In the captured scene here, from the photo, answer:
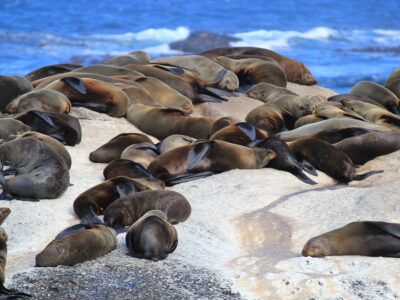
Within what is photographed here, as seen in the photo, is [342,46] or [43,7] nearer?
[342,46]

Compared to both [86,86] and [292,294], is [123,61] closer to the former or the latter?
[86,86]

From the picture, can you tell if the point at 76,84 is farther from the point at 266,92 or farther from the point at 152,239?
the point at 152,239

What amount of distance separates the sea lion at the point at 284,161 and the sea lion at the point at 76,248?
7.75 feet

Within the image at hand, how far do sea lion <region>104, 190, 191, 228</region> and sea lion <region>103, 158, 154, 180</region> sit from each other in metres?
0.70

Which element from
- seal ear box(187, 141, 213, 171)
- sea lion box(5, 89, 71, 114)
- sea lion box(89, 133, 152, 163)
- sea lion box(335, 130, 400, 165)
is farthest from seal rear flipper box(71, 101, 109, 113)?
sea lion box(335, 130, 400, 165)

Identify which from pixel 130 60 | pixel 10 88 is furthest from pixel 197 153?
pixel 130 60

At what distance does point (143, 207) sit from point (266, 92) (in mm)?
4926

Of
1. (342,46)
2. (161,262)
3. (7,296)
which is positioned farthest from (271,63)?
(342,46)

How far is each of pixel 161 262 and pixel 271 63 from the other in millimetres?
6553

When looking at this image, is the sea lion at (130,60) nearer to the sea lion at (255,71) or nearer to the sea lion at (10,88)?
the sea lion at (255,71)

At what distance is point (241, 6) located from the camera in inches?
1404

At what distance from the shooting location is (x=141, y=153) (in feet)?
17.7

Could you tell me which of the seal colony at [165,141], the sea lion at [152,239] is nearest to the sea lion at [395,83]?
the seal colony at [165,141]

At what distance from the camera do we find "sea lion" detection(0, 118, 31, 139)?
17.6ft
